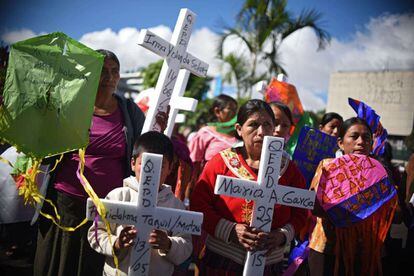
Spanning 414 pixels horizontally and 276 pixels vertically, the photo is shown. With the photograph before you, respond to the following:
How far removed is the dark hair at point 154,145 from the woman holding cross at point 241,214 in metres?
0.27

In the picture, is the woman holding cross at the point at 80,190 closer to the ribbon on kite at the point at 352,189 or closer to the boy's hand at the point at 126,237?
the boy's hand at the point at 126,237

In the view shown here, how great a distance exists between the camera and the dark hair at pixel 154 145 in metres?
1.99

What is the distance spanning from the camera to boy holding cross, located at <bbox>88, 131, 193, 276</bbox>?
5.90 ft

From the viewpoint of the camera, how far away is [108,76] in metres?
2.37

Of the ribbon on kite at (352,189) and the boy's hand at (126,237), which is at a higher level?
the ribbon on kite at (352,189)

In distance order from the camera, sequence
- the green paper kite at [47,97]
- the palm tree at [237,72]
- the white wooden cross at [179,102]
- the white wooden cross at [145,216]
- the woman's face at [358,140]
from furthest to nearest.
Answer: the palm tree at [237,72] → the white wooden cross at [179,102] → the woman's face at [358,140] → the green paper kite at [47,97] → the white wooden cross at [145,216]

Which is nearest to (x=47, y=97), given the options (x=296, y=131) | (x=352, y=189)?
(x=352, y=189)

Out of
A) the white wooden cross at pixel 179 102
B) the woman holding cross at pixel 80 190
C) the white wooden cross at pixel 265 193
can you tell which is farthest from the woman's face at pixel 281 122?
the woman holding cross at pixel 80 190

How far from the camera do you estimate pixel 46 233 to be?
2316mm

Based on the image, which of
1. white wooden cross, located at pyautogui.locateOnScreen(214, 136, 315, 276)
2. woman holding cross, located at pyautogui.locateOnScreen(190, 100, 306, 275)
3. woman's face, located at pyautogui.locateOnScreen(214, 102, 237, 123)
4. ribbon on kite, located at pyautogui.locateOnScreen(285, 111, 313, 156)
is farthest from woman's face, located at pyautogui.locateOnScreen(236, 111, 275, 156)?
woman's face, located at pyautogui.locateOnScreen(214, 102, 237, 123)

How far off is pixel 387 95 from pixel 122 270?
98.4ft

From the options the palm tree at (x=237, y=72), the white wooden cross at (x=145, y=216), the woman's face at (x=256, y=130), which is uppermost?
the palm tree at (x=237, y=72)

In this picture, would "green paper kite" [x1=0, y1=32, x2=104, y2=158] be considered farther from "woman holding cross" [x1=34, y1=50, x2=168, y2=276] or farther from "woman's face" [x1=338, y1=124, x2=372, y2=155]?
"woman's face" [x1=338, y1=124, x2=372, y2=155]

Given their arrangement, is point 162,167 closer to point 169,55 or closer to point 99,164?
point 99,164
